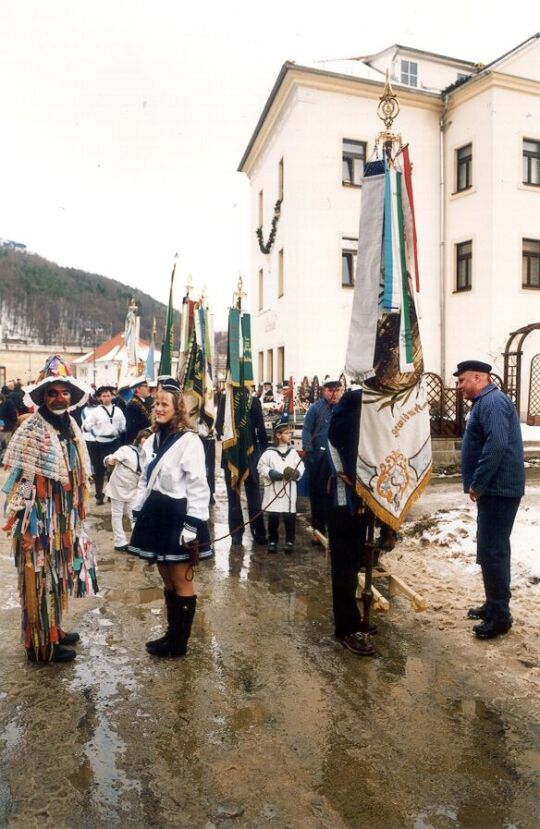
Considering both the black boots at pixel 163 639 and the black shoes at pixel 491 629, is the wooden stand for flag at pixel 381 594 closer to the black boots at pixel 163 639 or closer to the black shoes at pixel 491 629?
the black shoes at pixel 491 629

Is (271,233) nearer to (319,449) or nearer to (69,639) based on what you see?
(319,449)

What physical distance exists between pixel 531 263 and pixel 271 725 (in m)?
20.7

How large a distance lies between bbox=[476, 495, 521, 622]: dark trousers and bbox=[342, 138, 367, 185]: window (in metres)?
18.3

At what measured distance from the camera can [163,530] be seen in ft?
13.4

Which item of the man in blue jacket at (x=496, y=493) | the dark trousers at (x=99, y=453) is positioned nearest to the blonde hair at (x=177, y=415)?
the man in blue jacket at (x=496, y=493)

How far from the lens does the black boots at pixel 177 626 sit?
13.8 ft

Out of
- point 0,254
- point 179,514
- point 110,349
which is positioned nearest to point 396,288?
point 179,514

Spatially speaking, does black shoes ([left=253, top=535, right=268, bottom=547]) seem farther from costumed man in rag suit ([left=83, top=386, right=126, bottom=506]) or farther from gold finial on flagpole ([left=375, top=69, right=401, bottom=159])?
gold finial on flagpole ([left=375, top=69, right=401, bottom=159])

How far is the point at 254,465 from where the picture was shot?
745 cm

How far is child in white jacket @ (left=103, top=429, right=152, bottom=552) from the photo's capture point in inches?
269

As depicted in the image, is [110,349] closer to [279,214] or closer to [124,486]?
[279,214]

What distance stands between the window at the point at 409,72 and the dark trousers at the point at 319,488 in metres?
20.6

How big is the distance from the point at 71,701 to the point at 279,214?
2115 cm

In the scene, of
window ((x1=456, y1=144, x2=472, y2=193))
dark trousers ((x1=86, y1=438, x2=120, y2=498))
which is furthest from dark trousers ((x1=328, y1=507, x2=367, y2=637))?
window ((x1=456, y1=144, x2=472, y2=193))
